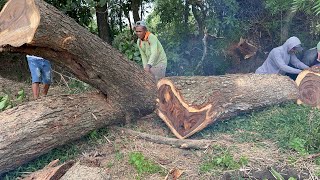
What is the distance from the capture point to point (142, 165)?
4113mm

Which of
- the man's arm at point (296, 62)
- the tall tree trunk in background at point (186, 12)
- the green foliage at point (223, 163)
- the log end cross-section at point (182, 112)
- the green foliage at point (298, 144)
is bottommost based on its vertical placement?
the green foliage at point (223, 163)

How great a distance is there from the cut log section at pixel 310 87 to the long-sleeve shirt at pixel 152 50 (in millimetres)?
2095

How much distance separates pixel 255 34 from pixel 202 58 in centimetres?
135

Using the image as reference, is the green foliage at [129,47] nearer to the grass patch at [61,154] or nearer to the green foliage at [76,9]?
the green foliage at [76,9]

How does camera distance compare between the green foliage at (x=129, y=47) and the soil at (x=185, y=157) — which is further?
the green foliage at (x=129, y=47)

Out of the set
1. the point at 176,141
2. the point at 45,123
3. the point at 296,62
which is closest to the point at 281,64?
the point at 296,62

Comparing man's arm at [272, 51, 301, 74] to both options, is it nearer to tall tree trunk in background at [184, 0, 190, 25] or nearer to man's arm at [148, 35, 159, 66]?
man's arm at [148, 35, 159, 66]

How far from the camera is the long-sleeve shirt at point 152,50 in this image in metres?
6.12

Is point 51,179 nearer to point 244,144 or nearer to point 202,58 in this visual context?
point 244,144

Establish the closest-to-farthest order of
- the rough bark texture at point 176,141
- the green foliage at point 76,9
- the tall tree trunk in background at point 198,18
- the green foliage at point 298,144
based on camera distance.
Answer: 1. the green foliage at point 298,144
2. the rough bark texture at point 176,141
3. the green foliage at point 76,9
4. the tall tree trunk in background at point 198,18

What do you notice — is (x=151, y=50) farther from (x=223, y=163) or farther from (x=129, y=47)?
(x=129, y=47)

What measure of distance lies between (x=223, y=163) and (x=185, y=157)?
461mm

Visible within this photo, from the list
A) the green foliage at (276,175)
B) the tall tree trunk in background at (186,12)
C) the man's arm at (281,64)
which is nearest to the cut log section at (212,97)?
the man's arm at (281,64)

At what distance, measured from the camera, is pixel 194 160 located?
4312 mm
